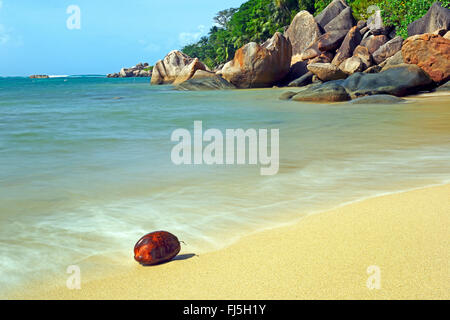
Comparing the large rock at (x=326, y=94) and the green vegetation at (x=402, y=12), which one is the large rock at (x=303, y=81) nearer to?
the green vegetation at (x=402, y=12)

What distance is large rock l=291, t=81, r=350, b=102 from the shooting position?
14.3 metres

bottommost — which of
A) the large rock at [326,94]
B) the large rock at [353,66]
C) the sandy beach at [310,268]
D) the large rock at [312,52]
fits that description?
the sandy beach at [310,268]

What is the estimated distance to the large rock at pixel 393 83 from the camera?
46.8 feet

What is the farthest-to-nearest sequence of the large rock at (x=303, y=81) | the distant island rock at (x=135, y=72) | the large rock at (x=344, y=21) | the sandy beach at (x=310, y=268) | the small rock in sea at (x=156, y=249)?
the distant island rock at (x=135, y=72) → the large rock at (x=344, y=21) → the large rock at (x=303, y=81) → the small rock in sea at (x=156, y=249) → the sandy beach at (x=310, y=268)

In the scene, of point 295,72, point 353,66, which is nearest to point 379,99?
point 353,66

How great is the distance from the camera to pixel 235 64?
77.8 ft

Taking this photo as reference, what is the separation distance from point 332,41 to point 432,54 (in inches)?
482

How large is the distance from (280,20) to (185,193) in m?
42.9

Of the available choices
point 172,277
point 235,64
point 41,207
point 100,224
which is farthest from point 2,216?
point 235,64

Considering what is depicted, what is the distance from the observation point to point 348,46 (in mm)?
24688

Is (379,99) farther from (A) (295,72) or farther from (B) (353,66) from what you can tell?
(A) (295,72)

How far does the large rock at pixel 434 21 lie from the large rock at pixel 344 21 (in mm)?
6906

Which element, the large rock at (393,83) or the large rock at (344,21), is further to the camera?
the large rock at (344,21)

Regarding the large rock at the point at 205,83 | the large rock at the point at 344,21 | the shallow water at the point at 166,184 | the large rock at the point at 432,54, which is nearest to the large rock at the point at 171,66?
the large rock at the point at 205,83
